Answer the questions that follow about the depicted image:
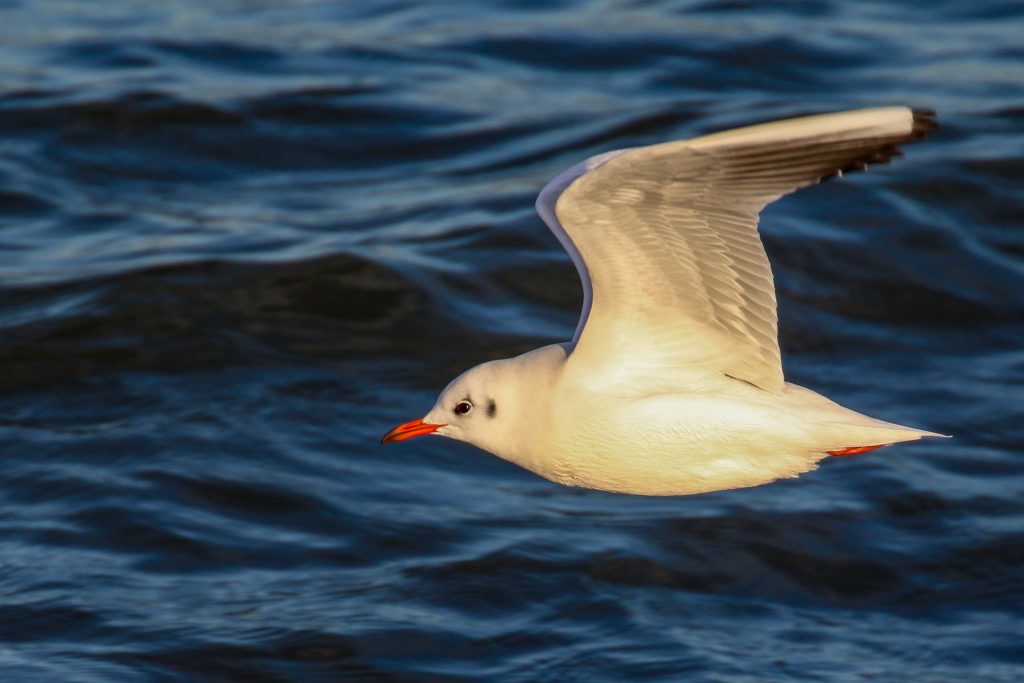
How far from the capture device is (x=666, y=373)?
18.3 feet

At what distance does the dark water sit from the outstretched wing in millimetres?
3063

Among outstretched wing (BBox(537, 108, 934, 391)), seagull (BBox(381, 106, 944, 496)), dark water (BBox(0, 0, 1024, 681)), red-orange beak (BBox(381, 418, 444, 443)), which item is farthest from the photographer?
dark water (BBox(0, 0, 1024, 681))

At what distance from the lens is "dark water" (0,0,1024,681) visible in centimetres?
857

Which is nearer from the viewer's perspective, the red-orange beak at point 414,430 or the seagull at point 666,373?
the seagull at point 666,373

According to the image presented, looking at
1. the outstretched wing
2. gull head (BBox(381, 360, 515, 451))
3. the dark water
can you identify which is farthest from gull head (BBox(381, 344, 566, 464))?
the dark water

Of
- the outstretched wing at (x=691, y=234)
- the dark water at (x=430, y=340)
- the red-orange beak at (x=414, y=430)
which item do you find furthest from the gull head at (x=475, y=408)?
the dark water at (x=430, y=340)

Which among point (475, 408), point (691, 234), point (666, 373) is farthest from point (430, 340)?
point (691, 234)

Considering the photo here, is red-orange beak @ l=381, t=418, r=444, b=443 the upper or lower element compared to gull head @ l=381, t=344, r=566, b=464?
lower

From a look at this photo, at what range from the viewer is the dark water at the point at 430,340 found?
8.57 metres

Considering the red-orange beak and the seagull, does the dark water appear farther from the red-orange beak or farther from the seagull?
the seagull

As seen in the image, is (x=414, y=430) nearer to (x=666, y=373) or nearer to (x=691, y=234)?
(x=666, y=373)

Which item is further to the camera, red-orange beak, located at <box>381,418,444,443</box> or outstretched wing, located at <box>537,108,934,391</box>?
red-orange beak, located at <box>381,418,444,443</box>

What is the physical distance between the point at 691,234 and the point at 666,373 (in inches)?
24.2

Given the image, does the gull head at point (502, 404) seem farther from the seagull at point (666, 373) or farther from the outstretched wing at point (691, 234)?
the outstretched wing at point (691, 234)
